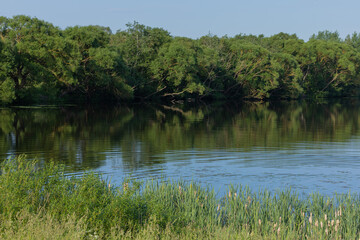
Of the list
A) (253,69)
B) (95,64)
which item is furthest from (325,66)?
(95,64)

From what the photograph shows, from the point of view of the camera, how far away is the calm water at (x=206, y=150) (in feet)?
69.2

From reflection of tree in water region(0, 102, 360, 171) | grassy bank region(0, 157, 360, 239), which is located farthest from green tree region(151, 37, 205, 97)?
grassy bank region(0, 157, 360, 239)

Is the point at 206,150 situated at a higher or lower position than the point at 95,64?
lower

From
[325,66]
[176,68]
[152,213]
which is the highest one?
[325,66]

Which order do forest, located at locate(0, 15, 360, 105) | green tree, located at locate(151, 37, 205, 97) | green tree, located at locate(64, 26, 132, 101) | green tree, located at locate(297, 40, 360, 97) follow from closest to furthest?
forest, located at locate(0, 15, 360, 105) < green tree, located at locate(64, 26, 132, 101) < green tree, located at locate(151, 37, 205, 97) < green tree, located at locate(297, 40, 360, 97)

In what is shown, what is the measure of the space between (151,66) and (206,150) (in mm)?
59469

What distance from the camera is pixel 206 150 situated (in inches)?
1147

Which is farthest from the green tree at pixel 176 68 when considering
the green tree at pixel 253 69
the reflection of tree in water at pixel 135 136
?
the reflection of tree in water at pixel 135 136

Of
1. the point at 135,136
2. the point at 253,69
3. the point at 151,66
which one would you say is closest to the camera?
the point at 135,136

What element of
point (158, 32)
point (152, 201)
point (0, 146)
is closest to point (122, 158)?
point (0, 146)

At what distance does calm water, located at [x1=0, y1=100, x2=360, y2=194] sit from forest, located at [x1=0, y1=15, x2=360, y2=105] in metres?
23.3

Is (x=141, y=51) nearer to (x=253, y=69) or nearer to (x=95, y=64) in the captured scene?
(x=95, y=64)

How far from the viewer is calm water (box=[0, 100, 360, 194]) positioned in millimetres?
21094

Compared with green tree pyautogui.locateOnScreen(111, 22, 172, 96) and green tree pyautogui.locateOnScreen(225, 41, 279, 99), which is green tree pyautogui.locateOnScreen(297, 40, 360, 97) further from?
green tree pyautogui.locateOnScreen(111, 22, 172, 96)
